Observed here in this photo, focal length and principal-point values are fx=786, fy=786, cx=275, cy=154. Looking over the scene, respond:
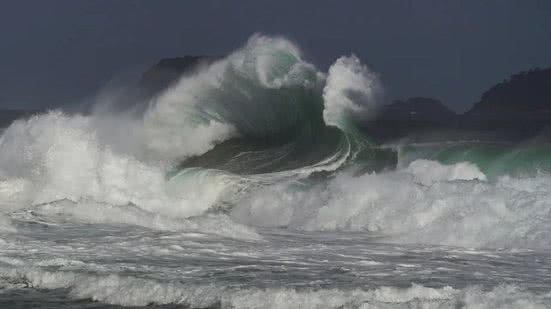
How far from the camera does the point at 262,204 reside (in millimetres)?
17047

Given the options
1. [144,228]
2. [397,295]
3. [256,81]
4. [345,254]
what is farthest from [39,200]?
[397,295]

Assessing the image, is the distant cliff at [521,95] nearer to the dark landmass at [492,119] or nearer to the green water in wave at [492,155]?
the dark landmass at [492,119]

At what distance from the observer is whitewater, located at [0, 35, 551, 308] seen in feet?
26.3

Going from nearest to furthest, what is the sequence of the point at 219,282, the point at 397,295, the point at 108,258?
the point at 397,295, the point at 219,282, the point at 108,258

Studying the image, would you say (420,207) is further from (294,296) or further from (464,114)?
(464,114)

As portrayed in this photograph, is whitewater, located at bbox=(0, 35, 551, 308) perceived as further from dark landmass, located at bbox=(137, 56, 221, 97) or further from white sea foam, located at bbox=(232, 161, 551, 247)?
dark landmass, located at bbox=(137, 56, 221, 97)

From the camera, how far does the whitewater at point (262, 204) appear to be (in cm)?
803

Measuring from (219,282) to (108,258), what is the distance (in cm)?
208

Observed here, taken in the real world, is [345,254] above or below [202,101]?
below

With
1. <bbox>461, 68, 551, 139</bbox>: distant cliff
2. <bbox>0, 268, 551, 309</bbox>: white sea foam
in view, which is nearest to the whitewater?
<bbox>0, 268, 551, 309</bbox>: white sea foam

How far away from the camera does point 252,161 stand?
20.5 m

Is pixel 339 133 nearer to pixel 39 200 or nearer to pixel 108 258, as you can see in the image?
pixel 39 200

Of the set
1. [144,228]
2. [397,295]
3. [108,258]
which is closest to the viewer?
[397,295]

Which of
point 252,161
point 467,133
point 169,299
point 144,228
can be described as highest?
point 467,133
